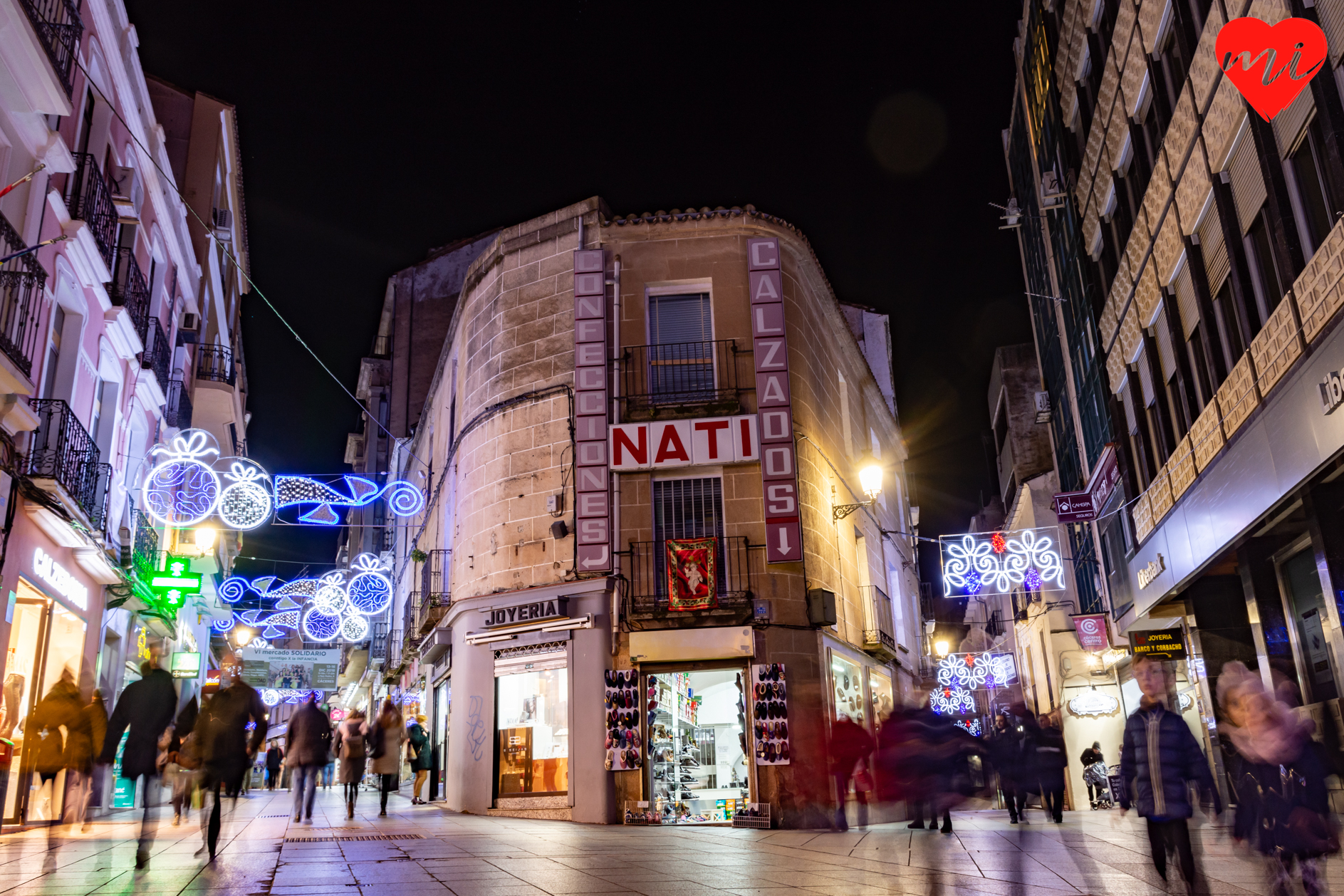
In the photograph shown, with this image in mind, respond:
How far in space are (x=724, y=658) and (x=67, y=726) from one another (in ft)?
30.9

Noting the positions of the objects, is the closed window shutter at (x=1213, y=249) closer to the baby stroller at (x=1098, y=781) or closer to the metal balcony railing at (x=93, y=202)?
the baby stroller at (x=1098, y=781)

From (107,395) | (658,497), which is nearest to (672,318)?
(658,497)

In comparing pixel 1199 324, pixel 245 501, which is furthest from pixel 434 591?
pixel 1199 324

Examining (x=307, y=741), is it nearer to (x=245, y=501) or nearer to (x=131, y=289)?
(x=245, y=501)

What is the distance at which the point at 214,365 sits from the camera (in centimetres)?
2531

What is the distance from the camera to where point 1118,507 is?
18.2m

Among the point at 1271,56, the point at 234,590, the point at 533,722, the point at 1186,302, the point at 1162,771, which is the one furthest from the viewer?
the point at 234,590

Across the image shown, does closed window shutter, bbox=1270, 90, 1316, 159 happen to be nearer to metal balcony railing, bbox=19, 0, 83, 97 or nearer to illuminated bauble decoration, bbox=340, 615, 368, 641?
metal balcony railing, bbox=19, 0, 83, 97

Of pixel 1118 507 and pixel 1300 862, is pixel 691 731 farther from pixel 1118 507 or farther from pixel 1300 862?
pixel 1300 862

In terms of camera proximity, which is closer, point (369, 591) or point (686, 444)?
point (686, 444)

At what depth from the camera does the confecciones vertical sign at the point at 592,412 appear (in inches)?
679

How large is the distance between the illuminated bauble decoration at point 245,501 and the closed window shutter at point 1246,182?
1441 cm

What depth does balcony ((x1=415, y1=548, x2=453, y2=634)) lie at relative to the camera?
21.2 m

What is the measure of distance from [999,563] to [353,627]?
13.8 m
